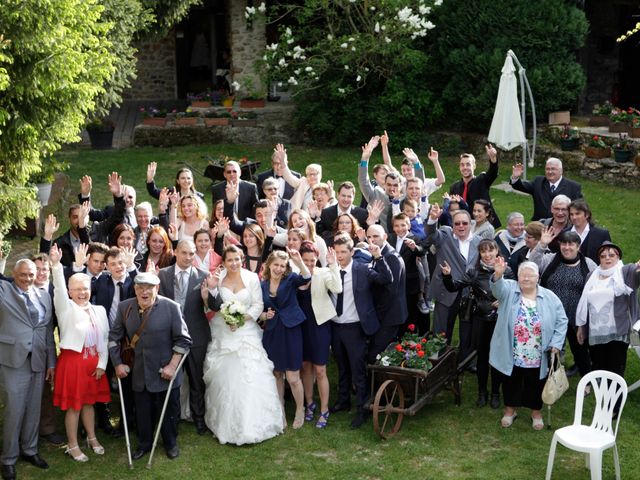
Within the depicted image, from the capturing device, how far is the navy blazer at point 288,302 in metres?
8.27

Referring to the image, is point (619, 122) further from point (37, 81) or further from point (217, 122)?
point (37, 81)

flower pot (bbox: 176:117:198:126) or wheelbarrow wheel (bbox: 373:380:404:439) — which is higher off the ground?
flower pot (bbox: 176:117:198:126)

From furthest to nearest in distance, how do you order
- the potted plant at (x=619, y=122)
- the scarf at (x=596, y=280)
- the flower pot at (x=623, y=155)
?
the potted plant at (x=619, y=122) → the flower pot at (x=623, y=155) → the scarf at (x=596, y=280)

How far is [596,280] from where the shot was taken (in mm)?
8344

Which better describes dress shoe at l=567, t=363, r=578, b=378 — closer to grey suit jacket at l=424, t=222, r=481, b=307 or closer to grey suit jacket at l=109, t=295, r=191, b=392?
grey suit jacket at l=424, t=222, r=481, b=307

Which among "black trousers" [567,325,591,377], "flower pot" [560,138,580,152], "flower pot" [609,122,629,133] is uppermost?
"flower pot" [609,122,629,133]

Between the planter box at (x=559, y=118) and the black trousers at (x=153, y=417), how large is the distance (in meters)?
12.5

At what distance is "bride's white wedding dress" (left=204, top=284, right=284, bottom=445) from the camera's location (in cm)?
816

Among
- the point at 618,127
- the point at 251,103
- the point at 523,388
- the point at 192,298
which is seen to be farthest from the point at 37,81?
the point at 251,103

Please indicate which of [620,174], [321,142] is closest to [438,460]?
[620,174]

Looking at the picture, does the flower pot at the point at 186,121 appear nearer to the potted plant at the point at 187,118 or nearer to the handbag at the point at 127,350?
the potted plant at the point at 187,118

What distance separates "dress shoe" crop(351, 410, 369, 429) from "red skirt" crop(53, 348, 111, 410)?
2.32m

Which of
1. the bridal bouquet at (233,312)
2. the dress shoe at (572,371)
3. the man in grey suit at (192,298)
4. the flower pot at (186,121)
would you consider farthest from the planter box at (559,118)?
the bridal bouquet at (233,312)

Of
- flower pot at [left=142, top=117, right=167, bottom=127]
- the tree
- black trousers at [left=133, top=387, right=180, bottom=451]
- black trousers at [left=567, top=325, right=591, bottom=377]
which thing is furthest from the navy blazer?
flower pot at [left=142, top=117, right=167, bottom=127]
